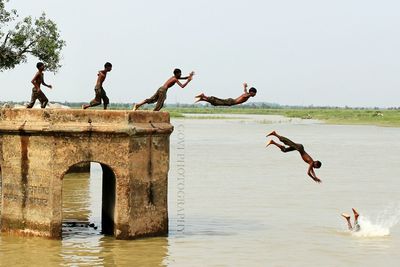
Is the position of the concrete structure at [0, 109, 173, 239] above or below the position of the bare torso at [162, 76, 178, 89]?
below

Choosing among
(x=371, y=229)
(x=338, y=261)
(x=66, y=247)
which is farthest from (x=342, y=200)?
(x=66, y=247)

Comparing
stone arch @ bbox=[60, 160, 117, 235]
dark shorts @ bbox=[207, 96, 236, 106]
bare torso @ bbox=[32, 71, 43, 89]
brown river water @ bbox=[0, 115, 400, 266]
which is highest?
bare torso @ bbox=[32, 71, 43, 89]

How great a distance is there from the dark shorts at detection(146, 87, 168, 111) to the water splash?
18.9ft

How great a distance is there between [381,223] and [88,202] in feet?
28.1

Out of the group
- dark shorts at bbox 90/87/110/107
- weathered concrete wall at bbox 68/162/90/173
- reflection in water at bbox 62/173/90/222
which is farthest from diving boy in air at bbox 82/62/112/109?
weathered concrete wall at bbox 68/162/90/173

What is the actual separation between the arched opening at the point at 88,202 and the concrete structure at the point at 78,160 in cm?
114

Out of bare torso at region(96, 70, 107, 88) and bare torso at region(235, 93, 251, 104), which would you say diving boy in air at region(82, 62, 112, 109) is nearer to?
bare torso at region(96, 70, 107, 88)

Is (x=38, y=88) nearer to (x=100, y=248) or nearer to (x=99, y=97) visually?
(x=99, y=97)

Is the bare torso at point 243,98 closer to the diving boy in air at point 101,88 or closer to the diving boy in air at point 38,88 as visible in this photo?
the diving boy in air at point 101,88

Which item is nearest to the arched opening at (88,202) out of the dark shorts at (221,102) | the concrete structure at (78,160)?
the concrete structure at (78,160)

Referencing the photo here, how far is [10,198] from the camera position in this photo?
16.8 meters

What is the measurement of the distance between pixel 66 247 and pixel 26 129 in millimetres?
2495

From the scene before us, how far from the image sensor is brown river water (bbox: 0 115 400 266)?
1584cm

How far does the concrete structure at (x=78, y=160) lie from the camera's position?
1608 centimetres
